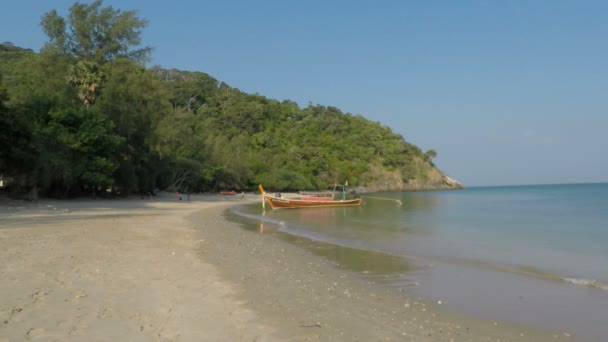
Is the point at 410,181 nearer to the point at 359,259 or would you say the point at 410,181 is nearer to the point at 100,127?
the point at 100,127

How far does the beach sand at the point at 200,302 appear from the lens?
5.09m

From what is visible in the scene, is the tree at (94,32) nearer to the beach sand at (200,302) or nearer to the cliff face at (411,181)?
the beach sand at (200,302)

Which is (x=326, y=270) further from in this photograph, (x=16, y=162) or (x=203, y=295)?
(x=16, y=162)

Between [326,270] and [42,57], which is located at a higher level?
[42,57]

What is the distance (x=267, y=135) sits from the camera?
92.9 meters

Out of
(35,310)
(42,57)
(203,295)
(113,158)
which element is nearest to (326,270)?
(203,295)

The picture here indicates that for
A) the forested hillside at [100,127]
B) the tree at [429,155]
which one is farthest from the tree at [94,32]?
the tree at [429,155]

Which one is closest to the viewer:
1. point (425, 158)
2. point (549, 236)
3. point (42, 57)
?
point (549, 236)

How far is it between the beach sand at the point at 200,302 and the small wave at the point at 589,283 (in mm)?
3880

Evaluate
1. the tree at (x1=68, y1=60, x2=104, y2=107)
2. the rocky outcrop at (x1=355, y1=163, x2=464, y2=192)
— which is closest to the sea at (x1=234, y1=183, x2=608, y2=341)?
the tree at (x1=68, y1=60, x2=104, y2=107)

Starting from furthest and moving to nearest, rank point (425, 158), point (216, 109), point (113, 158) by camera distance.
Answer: point (425, 158) → point (216, 109) → point (113, 158)

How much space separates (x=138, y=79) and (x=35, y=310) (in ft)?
114

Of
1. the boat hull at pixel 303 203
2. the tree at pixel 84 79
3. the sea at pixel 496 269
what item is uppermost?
the tree at pixel 84 79

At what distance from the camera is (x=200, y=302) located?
6.34 metres
